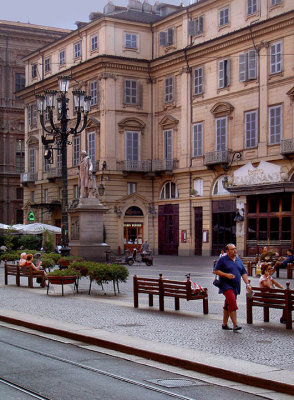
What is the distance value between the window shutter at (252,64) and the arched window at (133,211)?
1487 cm

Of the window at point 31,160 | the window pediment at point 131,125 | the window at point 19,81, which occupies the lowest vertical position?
the window at point 31,160

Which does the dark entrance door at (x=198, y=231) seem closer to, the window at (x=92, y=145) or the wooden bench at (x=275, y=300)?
the window at (x=92, y=145)

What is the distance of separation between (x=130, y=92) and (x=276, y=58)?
47.7 feet

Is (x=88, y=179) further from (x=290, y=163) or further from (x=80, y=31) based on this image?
(x=80, y=31)

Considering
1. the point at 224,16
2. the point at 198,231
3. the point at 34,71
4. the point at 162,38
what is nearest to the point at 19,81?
the point at 34,71

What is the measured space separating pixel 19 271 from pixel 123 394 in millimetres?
17220

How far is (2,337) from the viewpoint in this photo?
45.9ft

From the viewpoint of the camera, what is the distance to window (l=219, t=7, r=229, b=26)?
159ft

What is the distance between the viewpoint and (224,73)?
1917 inches

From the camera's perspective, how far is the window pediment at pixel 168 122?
176 ft

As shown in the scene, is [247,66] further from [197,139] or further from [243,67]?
[197,139]

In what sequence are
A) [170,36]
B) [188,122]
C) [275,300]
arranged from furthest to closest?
1. [170,36]
2. [188,122]
3. [275,300]

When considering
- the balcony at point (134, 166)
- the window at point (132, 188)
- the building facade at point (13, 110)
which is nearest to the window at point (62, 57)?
the balcony at point (134, 166)

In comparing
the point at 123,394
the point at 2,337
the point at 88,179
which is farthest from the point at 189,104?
the point at 123,394
